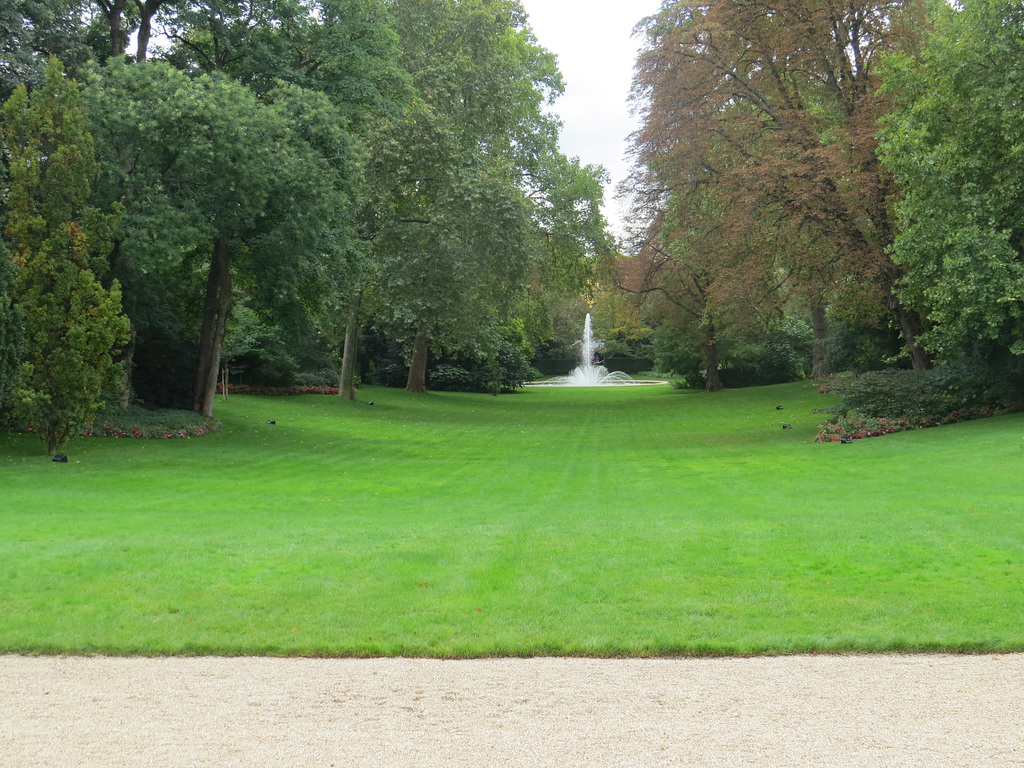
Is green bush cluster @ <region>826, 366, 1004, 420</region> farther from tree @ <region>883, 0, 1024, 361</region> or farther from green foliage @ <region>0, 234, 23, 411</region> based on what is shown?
green foliage @ <region>0, 234, 23, 411</region>

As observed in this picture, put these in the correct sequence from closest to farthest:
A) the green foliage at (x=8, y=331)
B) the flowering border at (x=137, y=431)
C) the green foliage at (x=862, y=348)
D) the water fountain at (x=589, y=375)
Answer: the green foliage at (x=8, y=331), the flowering border at (x=137, y=431), the green foliage at (x=862, y=348), the water fountain at (x=589, y=375)

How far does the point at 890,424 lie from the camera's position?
2030 centimetres

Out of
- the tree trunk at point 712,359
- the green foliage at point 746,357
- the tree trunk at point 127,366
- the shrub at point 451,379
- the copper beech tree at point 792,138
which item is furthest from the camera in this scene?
the shrub at point 451,379

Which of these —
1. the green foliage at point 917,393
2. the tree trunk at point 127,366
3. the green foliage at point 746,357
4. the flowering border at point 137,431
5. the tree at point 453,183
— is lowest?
the flowering border at point 137,431

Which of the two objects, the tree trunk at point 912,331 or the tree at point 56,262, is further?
the tree trunk at point 912,331

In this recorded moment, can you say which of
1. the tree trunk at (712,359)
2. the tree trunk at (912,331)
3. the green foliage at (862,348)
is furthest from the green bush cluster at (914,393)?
the tree trunk at (712,359)

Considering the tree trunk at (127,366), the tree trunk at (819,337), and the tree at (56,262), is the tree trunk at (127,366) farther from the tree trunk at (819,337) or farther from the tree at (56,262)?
the tree trunk at (819,337)

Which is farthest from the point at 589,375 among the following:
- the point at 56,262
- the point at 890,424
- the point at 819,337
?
the point at 56,262

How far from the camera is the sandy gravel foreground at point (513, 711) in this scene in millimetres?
3852

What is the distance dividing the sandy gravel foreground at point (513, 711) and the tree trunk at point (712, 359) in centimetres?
3604

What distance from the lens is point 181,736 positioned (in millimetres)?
4074

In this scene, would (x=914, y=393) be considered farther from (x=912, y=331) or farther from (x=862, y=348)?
(x=862, y=348)

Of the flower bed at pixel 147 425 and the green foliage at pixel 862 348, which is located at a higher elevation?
the green foliage at pixel 862 348

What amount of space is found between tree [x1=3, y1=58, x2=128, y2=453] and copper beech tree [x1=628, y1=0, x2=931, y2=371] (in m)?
16.4
